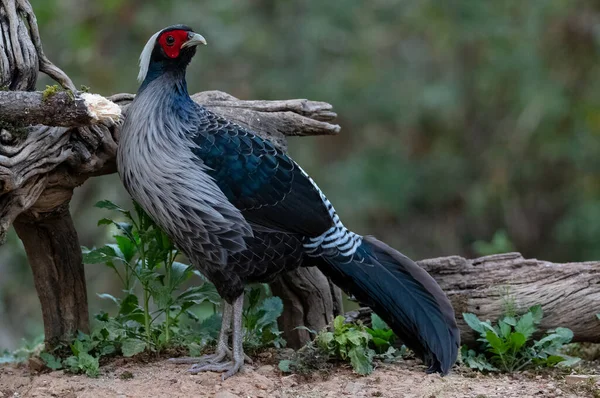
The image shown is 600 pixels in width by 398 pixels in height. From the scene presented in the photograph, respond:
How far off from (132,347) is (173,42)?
177cm

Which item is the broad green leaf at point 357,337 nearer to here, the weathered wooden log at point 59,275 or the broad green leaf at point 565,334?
the broad green leaf at point 565,334

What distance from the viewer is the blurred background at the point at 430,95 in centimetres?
1090

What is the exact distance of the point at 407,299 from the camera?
202 inches

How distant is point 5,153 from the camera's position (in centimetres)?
448

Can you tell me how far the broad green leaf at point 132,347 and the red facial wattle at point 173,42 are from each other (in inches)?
65.8

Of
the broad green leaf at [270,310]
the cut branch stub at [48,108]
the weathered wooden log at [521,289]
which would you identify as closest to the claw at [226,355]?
the broad green leaf at [270,310]

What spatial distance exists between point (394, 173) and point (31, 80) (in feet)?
23.9

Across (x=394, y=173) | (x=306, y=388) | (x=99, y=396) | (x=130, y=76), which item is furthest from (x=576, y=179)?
(x=99, y=396)

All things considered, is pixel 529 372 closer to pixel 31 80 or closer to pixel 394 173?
pixel 31 80

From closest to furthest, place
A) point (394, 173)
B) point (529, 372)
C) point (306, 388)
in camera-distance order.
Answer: point (306, 388) < point (529, 372) < point (394, 173)

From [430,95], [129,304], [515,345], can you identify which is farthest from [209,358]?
[430,95]

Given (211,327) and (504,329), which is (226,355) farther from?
(504,329)

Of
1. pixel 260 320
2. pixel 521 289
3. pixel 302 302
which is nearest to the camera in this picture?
pixel 260 320

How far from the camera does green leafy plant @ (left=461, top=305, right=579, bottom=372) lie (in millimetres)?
5254
